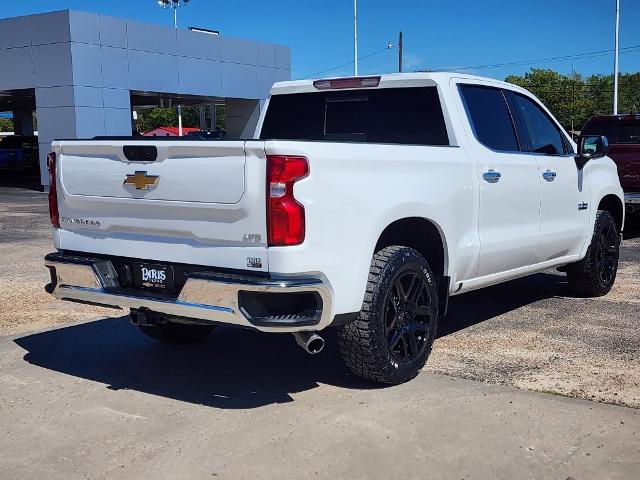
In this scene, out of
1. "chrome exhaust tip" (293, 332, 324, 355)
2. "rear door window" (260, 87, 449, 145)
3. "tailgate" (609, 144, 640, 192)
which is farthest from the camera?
"tailgate" (609, 144, 640, 192)

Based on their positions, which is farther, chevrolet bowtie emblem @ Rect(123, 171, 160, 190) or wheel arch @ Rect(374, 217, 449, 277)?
wheel arch @ Rect(374, 217, 449, 277)

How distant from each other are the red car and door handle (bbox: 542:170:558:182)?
216 inches

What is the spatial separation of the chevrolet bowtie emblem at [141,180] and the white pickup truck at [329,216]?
12mm

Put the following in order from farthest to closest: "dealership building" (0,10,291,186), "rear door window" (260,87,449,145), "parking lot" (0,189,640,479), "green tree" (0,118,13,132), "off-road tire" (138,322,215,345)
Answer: "green tree" (0,118,13,132)
"dealership building" (0,10,291,186)
"off-road tire" (138,322,215,345)
"rear door window" (260,87,449,145)
"parking lot" (0,189,640,479)

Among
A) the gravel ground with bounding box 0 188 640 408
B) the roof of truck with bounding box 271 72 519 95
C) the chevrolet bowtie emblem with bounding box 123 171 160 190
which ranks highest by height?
the roof of truck with bounding box 271 72 519 95

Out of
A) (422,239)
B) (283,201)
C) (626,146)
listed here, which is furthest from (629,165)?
(283,201)

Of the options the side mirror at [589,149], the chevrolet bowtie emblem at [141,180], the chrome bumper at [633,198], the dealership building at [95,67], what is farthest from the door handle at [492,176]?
the dealership building at [95,67]

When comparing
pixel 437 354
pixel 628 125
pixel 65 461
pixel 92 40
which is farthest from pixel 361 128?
pixel 92 40

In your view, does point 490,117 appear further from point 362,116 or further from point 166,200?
point 166,200

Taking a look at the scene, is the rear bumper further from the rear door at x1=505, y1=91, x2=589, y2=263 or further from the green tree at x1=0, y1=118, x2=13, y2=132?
the green tree at x1=0, y1=118, x2=13, y2=132

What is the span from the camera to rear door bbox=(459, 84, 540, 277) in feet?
18.6

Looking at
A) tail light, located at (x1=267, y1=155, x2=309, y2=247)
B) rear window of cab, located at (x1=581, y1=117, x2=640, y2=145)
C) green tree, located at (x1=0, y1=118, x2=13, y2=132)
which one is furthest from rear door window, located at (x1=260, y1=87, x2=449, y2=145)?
green tree, located at (x1=0, y1=118, x2=13, y2=132)

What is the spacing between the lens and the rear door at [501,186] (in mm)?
5676

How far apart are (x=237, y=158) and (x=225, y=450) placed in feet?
4.99
